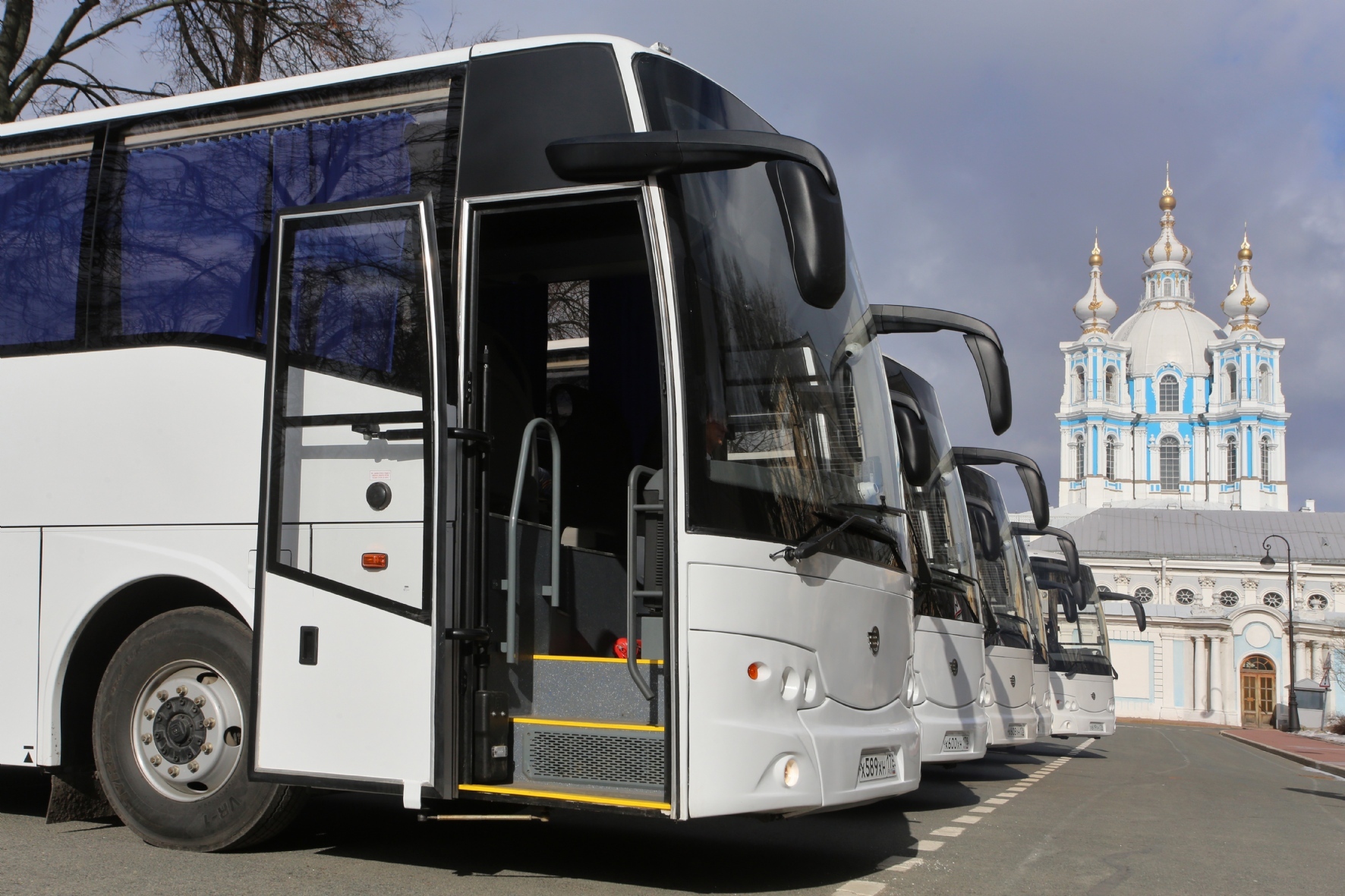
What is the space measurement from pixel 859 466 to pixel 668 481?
141cm

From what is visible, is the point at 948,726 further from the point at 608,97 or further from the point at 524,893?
the point at 608,97

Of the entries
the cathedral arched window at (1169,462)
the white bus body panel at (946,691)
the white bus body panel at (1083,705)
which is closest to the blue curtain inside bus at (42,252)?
the white bus body panel at (946,691)

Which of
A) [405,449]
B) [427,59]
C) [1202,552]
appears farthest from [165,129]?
[1202,552]

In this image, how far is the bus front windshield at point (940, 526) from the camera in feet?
36.1

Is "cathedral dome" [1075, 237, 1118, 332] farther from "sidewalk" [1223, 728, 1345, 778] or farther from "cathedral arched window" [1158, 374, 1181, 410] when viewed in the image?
"sidewalk" [1223, 728, 1345, 778]

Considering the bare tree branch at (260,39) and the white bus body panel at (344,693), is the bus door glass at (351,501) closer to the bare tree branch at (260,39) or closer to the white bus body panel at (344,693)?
the white bus body panel at (344,693)

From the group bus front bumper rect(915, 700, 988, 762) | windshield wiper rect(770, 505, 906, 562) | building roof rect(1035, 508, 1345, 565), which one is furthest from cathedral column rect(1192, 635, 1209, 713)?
windshield wiper rect(770, 505, 906, 562)

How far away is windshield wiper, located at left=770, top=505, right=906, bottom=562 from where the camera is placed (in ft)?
18.9

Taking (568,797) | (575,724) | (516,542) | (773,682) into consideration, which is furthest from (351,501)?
(773,682)

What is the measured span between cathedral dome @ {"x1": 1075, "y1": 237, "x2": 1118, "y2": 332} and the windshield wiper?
420 ft

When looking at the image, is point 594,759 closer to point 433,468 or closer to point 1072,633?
point 433,468

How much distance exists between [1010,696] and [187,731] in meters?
9.73

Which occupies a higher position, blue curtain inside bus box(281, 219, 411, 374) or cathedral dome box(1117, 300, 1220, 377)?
cathedral dome box(1117, 300, 1220, 377)

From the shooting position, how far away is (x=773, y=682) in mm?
5609
